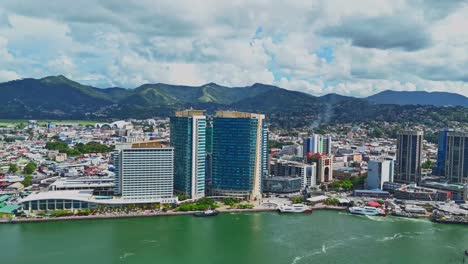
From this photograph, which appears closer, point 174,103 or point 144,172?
point 144,172

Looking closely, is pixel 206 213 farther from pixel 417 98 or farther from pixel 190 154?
pixel 417 98

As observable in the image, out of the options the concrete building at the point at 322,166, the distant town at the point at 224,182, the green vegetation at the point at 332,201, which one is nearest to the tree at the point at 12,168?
→ the distant town at the point at 224,182

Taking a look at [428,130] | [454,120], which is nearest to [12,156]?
[428,130]

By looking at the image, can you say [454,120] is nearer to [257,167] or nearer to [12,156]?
[257,167]

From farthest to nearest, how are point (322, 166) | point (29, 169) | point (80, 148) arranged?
point (80, 148), point (29, 169), point (322, 166)

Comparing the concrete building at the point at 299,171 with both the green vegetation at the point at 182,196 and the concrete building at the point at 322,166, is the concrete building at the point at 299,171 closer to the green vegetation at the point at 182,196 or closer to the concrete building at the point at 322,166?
the concrete building at the point at 322,166

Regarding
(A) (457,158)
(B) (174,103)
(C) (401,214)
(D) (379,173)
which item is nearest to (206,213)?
(C) (401,214)

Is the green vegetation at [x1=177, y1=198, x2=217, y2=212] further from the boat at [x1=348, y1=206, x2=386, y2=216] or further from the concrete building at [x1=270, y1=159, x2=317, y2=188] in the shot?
the concrete building at [x1=270, y1=159, x2=317, y2=188]
